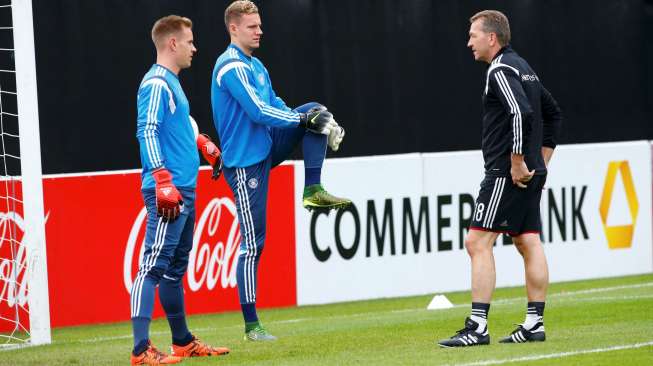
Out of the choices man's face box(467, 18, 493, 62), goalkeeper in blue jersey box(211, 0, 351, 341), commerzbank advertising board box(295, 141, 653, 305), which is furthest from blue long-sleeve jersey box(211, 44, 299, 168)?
commerzbank advertising board box(295, 141, 653, 305)

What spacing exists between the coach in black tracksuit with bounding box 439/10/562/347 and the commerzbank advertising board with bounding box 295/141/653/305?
16.2 ft

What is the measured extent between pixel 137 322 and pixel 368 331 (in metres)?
2.38

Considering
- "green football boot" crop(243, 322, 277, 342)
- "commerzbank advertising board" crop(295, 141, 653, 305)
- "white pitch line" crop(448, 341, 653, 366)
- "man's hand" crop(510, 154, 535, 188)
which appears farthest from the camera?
"commerzbank advertising board" crop(295, 141, 653, 305)

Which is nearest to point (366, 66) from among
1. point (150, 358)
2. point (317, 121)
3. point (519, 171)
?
point (317, 121)

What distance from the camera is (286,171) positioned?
1319 centimetres

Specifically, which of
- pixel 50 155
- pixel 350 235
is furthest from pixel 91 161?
pixel 350 235

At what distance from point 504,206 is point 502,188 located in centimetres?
11

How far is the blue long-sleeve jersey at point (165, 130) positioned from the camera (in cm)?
775

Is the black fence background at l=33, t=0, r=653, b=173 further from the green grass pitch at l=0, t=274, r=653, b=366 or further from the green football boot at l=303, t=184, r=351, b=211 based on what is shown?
the green football boot at l=303, t=184, r=351, b=211

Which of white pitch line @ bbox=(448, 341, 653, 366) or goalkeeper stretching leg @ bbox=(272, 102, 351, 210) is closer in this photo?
white pitch line @ bbox=(448, 341, 653, 366)

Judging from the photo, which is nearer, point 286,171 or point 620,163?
point 286,171

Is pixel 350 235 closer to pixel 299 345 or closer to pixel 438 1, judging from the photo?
pixel 438 1

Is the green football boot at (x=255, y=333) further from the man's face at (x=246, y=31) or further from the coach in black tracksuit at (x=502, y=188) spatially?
the man's face at (x=246, y=31)

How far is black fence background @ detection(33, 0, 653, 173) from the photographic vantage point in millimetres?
12812
